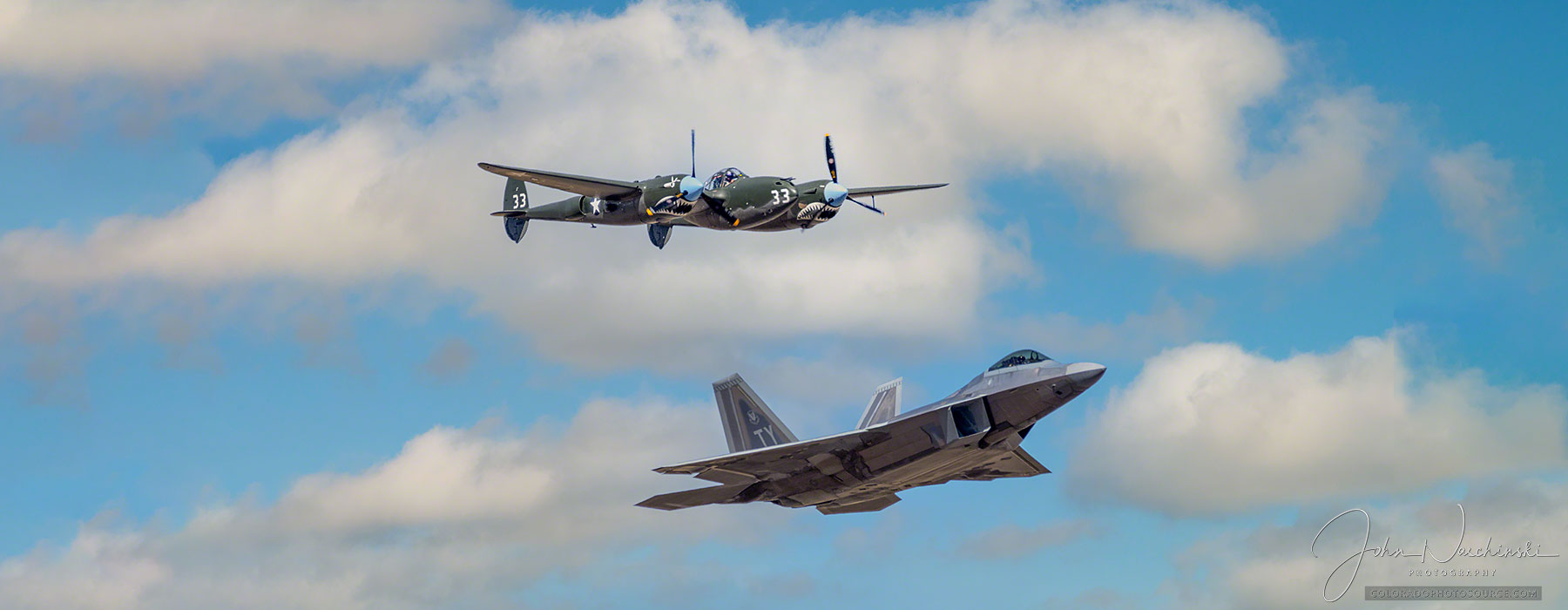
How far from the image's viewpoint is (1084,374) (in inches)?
2235

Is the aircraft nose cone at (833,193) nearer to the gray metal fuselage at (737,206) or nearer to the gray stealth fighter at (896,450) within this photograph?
the gray metal fuselage at (737,206)

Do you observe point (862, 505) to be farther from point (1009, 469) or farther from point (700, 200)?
point (700, 200)

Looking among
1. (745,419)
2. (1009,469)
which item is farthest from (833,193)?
(1009,469)

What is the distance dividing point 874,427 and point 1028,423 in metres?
6.94

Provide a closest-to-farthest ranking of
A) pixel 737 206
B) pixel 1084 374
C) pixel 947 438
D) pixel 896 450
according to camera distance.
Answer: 1. pixel 1084 374
2. pixel 947 438
3. pixel 896 450
4. pixel 737 206

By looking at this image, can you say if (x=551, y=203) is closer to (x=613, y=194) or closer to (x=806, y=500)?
(x=613, y=194)

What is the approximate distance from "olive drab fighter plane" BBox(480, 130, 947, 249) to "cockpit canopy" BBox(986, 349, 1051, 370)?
51.3 feet

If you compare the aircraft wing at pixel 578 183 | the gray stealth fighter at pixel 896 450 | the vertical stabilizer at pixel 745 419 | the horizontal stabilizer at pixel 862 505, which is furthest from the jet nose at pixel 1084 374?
the aircraft wing at pixel 578 183

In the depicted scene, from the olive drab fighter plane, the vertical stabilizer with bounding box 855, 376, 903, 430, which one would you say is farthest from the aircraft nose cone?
the vertical stabilizer with bounding box 855, 376, 903, 430

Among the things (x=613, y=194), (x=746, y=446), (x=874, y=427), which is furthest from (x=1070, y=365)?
(x=613, y=194)

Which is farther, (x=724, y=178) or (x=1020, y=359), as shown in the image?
(x=724, y=178)

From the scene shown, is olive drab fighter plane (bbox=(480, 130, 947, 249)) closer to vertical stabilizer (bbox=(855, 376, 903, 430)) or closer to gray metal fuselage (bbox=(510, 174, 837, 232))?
gray metal fuselage (bbox=(510, 174, 837, 232))

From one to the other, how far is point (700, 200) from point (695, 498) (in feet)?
52.1

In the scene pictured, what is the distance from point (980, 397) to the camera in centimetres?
6050
